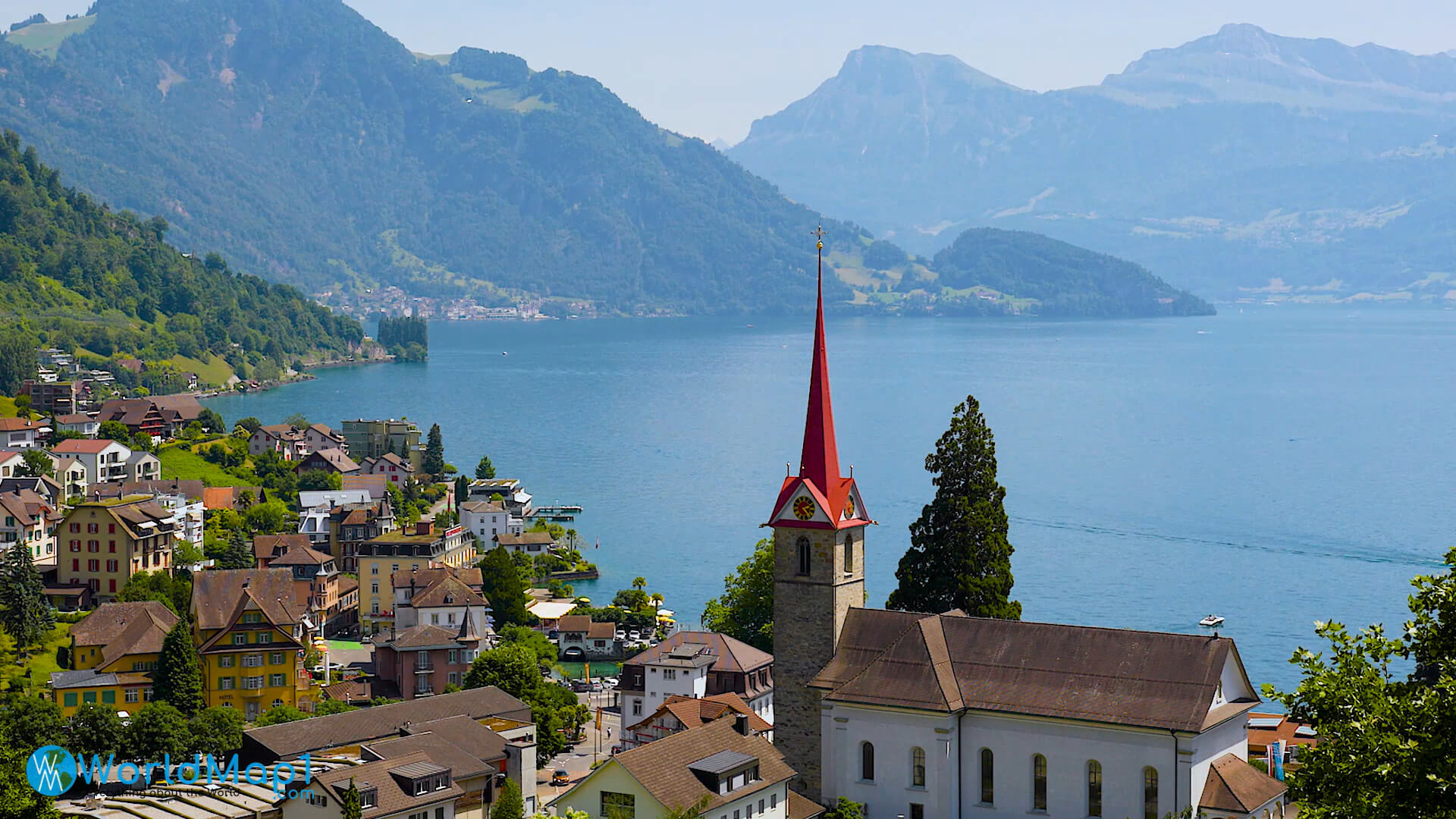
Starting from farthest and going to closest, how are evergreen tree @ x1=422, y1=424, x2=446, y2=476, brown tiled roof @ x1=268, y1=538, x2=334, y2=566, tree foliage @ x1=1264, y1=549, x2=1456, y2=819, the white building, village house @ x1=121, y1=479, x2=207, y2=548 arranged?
1. evergreen tree @ x1=422, y1=424, x2=446, y2=476
2. village house @ x1=121, y1=479, x2=207, y2=548
3. brown tiled roof @ x1=268, y1=538, x2=334, y2=566
4. the white building
5. tree foliage @ x1=1264, y1=549, x2=1456, y2=819

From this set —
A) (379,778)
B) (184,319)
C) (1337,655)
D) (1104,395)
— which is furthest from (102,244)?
(1337,655)

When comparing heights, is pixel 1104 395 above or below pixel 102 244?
below

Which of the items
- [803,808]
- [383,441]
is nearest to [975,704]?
[803,808]

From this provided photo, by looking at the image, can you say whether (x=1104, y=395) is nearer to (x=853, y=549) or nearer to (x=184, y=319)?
(x=184, y=319)

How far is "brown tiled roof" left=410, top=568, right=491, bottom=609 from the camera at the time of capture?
56688 millimetres

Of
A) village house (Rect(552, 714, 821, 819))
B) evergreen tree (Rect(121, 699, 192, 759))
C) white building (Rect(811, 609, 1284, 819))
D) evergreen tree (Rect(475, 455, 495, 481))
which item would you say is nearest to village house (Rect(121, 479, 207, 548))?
evergreen tree (Rect(475, 455, 495, 481))

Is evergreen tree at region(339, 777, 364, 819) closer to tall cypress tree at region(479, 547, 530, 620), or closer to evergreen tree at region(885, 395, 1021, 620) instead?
evergreen tree at region(885, 395, 1021, 620)

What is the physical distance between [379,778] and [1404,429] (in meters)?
117

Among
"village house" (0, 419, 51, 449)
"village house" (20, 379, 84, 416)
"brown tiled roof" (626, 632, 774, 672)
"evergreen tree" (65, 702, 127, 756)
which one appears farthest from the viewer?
"village house" (20, 379, 84, 416)

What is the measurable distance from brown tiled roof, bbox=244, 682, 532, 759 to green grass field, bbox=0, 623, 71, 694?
12.5 m

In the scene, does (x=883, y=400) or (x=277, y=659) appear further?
(x=883, y=400)

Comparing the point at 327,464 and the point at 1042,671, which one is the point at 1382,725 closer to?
the point at 1042,671

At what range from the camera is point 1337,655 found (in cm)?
1514

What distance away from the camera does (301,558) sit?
64938mm
